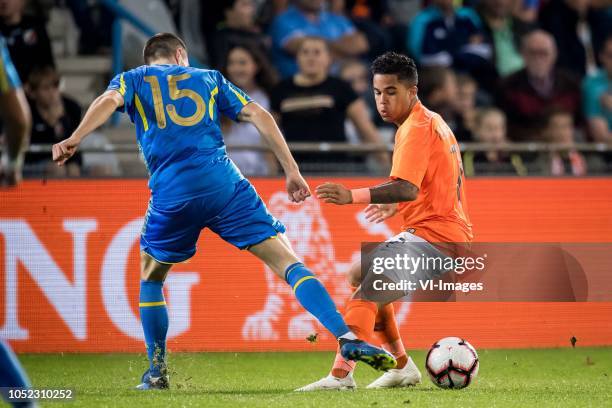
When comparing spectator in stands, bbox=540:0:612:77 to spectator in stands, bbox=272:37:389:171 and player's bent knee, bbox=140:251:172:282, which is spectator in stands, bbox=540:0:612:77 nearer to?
spectator in stands, bbox=272:37:389:171

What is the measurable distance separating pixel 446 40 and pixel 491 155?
2.40 m

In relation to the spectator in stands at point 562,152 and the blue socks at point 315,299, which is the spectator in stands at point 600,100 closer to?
the spectator in stands at point 562,152

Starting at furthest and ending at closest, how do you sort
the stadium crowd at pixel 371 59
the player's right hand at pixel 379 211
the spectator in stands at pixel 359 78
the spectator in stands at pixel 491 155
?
the spectator in stands at pixel 359 78 → the stadium crowd at pixel 371 59 → the spectator in stands at pixel 491 155 → the player's right hand at pixel 379 211

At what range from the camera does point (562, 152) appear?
36.9 ft

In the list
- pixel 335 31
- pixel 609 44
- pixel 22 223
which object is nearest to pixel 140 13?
pixel 335 31

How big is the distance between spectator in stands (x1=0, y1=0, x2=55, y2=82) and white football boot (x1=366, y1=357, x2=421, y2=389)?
5.50 meters

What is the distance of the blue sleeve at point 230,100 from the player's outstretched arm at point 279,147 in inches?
→ 1.4

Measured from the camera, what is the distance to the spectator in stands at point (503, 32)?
13.4m

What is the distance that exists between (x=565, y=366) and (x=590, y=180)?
6.30 ft

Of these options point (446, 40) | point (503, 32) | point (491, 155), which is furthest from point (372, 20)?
point (491, 155)

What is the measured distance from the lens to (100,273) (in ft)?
30.6

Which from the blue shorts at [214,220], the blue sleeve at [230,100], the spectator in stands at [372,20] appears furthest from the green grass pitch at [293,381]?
the spectator in stands at [372,20]

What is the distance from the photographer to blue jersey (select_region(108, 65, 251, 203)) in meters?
6.58

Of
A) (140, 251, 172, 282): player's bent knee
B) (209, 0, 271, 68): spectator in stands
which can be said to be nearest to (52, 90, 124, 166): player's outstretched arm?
(140, 251, 172, 282): player's bent knee
